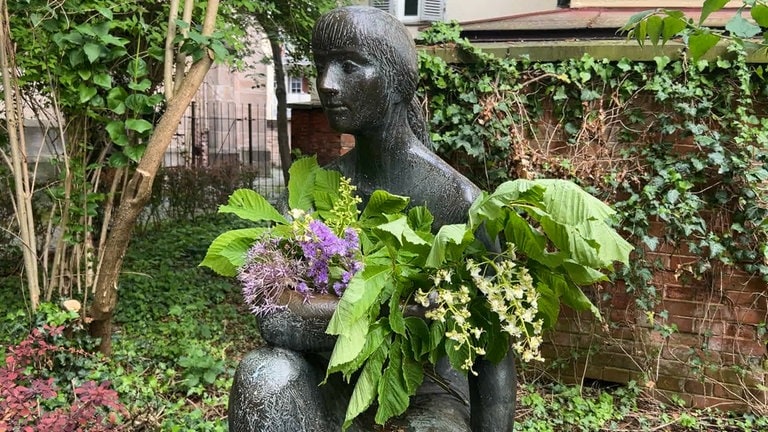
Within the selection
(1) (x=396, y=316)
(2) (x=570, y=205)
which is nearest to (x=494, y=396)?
(1) (x=396, y=316)

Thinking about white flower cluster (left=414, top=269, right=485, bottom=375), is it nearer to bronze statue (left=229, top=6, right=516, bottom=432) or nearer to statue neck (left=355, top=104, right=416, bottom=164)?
bronze statue (left=229, top=6, right=516, bottom=432)

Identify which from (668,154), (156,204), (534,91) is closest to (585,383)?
(668,154)

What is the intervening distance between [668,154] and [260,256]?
9.88ft

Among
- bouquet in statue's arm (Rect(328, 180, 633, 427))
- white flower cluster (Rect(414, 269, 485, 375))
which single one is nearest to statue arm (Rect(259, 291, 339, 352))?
bouquet in statue's arm (Rect(328, 180, 633, 427))

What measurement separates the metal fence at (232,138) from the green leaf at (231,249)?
8554 mm

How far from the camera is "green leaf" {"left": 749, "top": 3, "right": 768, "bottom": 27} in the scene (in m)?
1.25

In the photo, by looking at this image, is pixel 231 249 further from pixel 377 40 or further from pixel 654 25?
pixel 654 25

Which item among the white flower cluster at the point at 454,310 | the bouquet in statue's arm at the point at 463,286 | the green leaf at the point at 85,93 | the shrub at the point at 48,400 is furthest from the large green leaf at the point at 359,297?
the green leaf at the point at 85,93

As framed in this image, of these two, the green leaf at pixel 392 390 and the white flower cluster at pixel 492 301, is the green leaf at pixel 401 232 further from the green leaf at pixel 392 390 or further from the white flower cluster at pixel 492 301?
the green leaf at pixel 392 390

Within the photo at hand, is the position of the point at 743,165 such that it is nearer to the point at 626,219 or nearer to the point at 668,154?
the point at 668,154

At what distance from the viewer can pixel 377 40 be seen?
5.08ft

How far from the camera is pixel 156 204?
746 centimetres

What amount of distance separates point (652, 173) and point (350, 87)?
2.70 metres

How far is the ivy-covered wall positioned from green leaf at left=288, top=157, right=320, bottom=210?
2253 millimetres
